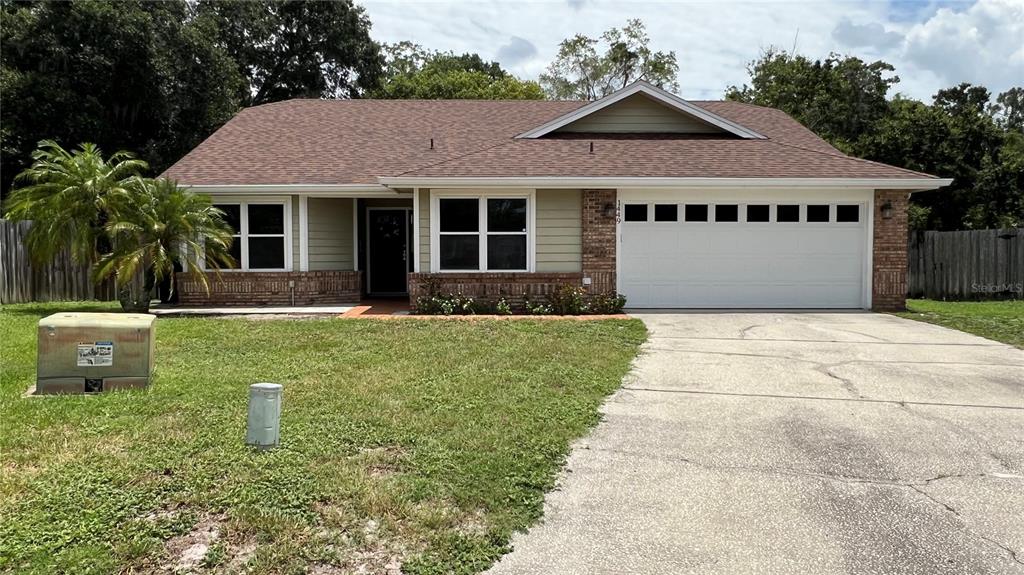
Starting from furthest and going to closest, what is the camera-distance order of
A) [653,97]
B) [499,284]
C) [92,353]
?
[653,97] < [499,284] < [92,353]

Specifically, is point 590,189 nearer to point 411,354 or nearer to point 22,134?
point 411,354

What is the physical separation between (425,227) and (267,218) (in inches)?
136

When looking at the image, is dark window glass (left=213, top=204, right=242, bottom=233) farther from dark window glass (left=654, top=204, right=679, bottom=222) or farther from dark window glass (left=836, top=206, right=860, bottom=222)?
dark window glass (left=836, top=206, right=860, bottom=222)

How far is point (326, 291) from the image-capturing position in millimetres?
14516

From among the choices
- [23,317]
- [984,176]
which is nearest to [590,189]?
[23,317]

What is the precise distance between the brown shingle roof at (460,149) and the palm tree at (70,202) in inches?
72.4

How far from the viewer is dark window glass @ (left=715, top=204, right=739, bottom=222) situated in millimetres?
13344

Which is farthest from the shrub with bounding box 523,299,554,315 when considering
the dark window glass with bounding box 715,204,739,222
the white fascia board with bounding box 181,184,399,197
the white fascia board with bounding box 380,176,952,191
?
the dark window glass with bounding box 715,204,739,222

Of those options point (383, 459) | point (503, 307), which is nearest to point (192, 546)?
point (383, 459)

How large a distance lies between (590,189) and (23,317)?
9.75 meters

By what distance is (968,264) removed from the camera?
55.8 feet

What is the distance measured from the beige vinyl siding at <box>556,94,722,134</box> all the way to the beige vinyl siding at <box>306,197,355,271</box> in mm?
5136

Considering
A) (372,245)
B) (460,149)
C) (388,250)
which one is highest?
(460,149)

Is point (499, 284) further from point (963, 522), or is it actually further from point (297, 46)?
point (297, 46)
